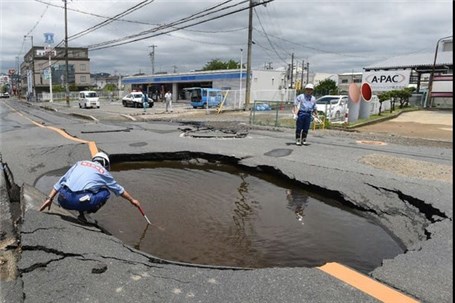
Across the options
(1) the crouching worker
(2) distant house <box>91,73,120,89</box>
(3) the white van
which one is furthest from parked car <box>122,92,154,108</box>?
(2) distant house <box>91,73,120,89</box>

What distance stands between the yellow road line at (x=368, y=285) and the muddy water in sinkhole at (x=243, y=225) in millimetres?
690

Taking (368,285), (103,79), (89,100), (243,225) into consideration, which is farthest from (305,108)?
(103,79)

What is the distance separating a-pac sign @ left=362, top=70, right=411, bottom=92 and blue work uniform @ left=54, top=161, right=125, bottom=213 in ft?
90.1

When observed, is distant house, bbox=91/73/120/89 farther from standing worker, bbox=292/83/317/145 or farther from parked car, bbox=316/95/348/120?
standing worker, bbox=292/83/317/145

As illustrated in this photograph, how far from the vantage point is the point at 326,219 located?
544 centimetres

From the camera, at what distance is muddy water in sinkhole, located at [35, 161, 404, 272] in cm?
427

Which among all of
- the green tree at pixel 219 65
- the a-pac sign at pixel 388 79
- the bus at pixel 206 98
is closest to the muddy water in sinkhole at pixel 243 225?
the a-pac sign at pixel 388 79

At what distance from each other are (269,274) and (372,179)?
432cm

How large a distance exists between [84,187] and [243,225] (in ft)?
7.38

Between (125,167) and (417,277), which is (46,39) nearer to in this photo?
(125,167)

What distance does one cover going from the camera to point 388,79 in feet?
97.9

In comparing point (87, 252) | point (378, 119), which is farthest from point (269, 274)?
point (378, 119)

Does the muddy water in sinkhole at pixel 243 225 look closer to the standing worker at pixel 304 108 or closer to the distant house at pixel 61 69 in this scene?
the standing worker at pixel 304 108

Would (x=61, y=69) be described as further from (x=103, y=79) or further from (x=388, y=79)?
(x=388, y=79)
